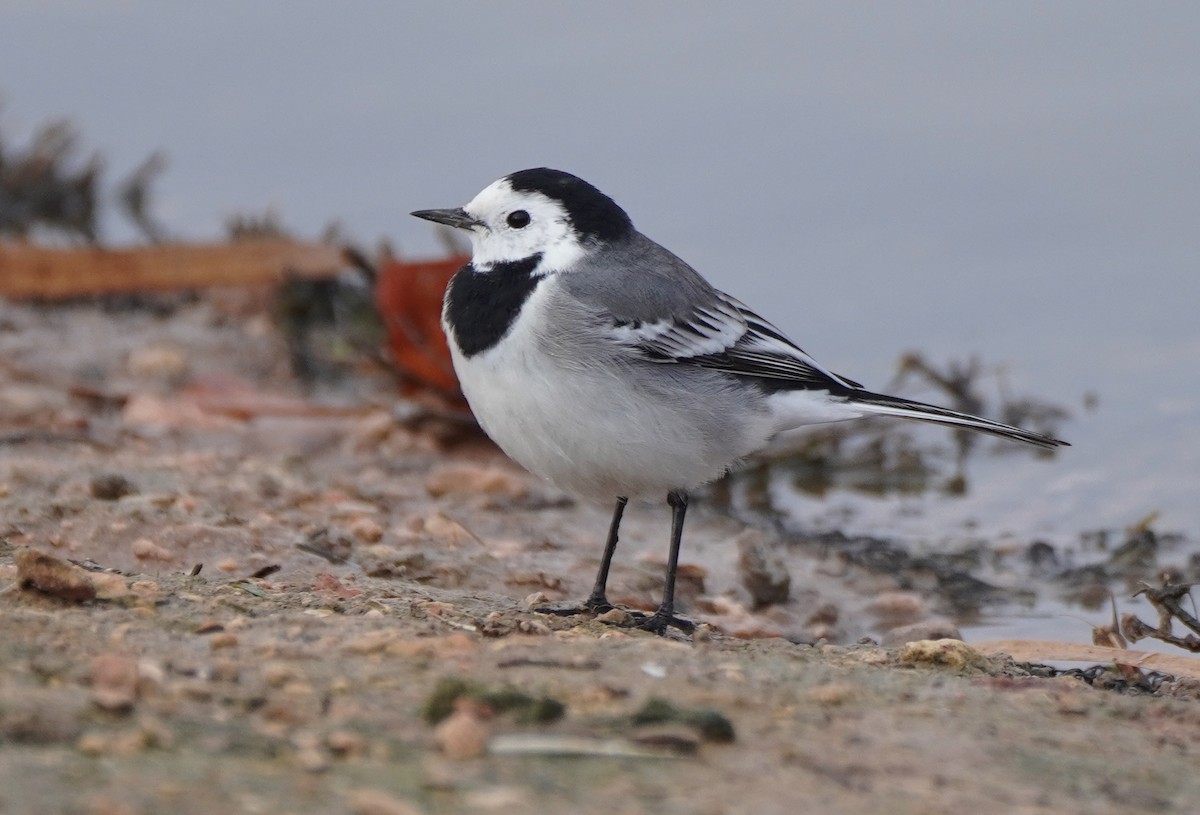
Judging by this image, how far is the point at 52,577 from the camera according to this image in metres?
4.00

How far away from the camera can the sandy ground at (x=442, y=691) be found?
285 cm

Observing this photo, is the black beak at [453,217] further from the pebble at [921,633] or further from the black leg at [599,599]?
the pebble at [921,633]

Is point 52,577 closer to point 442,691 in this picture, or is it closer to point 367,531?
point 442,691

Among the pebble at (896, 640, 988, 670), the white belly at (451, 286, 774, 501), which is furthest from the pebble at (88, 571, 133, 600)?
the pebble at (896, 640, 988, 670)

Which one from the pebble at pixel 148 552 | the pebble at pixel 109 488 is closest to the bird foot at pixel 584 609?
the pebble at pixel 148 552

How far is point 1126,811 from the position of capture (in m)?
3.04

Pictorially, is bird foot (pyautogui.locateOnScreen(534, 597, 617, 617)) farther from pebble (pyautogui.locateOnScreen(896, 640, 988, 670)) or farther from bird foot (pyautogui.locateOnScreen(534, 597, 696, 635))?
pebble (pyautogui.locateOnScreen(896, 640, 988, 670))

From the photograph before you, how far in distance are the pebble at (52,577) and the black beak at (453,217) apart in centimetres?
210

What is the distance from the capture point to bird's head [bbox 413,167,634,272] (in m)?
5.58

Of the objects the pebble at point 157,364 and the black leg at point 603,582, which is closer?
the black leg at point 603,582

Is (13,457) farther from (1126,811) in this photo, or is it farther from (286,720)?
(1126,811)

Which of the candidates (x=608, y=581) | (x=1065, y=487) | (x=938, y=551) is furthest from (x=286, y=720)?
(x=1065, y=487)

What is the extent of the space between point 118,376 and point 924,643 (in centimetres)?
614

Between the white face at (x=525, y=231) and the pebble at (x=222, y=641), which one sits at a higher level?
the white face at (x=525, y=231)
